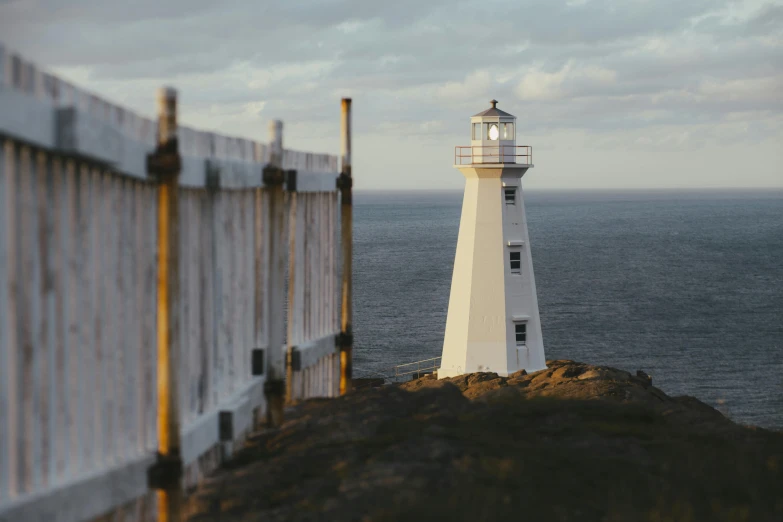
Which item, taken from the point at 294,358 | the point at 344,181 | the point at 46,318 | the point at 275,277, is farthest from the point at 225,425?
the point at 344,181

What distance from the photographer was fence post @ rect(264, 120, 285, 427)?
7492 millimetres

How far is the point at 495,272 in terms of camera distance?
2536 centimetres

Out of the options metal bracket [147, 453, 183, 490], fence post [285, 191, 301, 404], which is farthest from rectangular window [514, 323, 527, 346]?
metal bracket [147, 453, 183, 490]

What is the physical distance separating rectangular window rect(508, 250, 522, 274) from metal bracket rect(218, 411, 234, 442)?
19558mm

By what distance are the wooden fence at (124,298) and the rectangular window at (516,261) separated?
59.0ft

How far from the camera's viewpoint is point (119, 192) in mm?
4871

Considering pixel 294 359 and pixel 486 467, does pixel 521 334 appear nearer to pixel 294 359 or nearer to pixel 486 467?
pixel 294 359

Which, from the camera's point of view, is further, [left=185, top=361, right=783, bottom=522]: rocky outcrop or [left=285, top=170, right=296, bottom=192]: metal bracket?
[left=285, top=170, right=296, bottom=192]: metal bracket

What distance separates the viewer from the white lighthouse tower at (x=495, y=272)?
25.4m

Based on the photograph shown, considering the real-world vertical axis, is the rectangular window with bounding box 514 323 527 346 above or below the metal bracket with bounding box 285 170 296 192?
below

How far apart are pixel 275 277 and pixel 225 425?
5.21 ft

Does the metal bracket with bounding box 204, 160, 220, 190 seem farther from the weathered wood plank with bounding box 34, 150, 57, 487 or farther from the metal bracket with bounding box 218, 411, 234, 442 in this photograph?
the weathered wood plank with bounding box 34, 150, 57, 487

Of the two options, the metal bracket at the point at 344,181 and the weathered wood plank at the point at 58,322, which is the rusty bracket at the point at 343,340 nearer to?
the metal bracket at the point at 344,181

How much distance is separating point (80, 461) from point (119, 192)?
1382 millimetres
